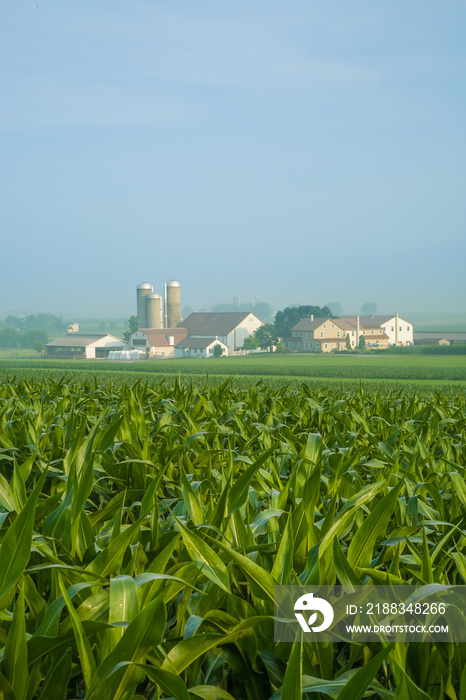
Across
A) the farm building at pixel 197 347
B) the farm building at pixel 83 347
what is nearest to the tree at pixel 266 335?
the farm building at pixel 197 347

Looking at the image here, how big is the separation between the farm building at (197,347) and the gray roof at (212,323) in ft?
21.1

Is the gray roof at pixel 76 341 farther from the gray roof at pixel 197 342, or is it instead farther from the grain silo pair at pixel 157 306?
the gray roof at pixel 197 342

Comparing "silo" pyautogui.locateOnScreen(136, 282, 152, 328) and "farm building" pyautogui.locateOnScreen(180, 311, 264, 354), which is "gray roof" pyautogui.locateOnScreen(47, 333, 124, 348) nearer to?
"silo" pyautogui.locateOnScreen(136, 282, 152, 328)

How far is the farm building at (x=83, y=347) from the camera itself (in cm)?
12925

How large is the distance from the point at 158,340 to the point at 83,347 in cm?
1730

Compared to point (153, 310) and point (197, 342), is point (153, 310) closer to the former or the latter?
point (153, 310)

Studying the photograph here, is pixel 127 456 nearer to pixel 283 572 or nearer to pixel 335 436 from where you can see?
pixel 335 436

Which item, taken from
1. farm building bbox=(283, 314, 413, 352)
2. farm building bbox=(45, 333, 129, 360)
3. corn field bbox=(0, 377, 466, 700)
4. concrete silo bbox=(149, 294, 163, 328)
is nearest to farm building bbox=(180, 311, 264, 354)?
concrete silo bbox=(149, 294, 163, 328)

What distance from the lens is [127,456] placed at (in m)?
2.67

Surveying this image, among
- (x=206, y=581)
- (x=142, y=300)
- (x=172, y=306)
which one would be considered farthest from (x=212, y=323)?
(x=206, y=581)

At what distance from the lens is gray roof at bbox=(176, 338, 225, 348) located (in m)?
124

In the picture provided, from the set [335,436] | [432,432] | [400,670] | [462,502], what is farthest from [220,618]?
[432,432]

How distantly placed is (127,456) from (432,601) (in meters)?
1.71

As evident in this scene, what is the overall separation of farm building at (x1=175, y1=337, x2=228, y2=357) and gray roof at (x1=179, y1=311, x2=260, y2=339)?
643 centimetres
